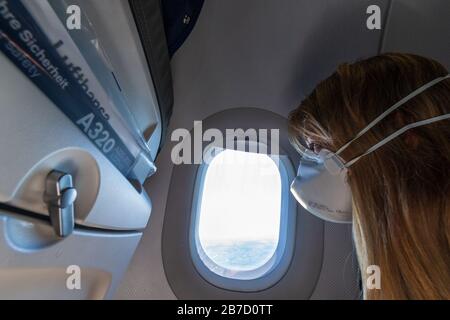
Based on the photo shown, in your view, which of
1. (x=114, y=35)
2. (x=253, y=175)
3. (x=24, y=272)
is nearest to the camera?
(x=24, y=272)

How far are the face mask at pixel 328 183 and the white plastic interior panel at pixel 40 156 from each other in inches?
22.9

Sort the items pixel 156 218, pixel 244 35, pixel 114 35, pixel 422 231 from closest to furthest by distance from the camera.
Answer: pixel 422 231
pixel 114 35
pixel 244 35
pixel 156 218

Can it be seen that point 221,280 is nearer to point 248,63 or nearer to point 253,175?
point 253,175

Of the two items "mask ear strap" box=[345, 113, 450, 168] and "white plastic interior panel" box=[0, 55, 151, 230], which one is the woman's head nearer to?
"mask ear strap" box=[345, 113, 450, 168]

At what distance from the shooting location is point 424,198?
85cm

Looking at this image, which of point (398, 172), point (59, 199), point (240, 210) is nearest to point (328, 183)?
point (398, 172)

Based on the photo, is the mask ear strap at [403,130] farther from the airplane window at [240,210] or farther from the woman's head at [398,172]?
the airplane window at [240,210]

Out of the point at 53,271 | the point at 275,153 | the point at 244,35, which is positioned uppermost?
the point at 244,35

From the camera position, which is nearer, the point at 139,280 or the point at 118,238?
the point at 118,238

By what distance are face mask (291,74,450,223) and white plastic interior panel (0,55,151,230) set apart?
58 cm

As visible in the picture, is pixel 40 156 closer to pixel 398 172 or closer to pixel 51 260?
pixel 51 260

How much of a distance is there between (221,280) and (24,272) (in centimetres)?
102

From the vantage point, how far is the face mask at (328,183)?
98 cm

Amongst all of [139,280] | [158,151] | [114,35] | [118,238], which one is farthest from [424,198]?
[139,280]
